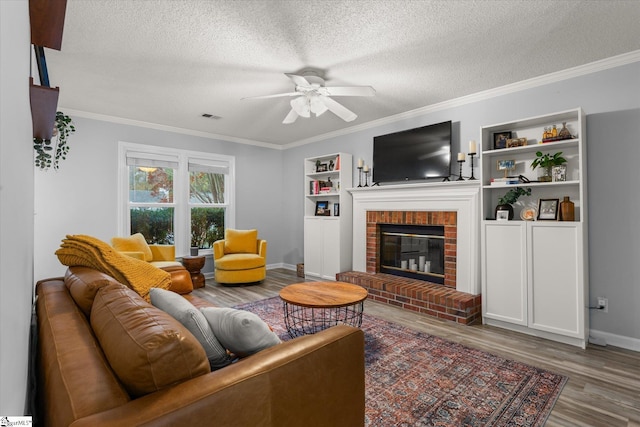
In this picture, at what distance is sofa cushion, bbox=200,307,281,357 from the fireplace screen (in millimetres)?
3346

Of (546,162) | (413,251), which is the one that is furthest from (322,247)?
(546,162)

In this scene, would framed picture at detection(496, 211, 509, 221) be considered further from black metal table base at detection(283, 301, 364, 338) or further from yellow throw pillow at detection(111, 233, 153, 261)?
yellow throw pillow at detection(111, 233, 153, 261)

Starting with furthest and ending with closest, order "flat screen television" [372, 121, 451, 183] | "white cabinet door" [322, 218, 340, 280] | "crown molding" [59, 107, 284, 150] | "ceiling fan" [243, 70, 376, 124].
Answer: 1. "white cabinet door" [322, 218, 340, 280]
2. "crown molding" [59, 107, 284, 150]
3. "flat screen television" [372, 121, 451, 183]
4. "ceiling fan" [243, 70, 376, 124]

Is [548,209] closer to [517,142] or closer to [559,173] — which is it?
[559,173]

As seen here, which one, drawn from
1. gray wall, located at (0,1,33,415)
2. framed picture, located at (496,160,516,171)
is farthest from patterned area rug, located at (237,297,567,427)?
framed picture, located at (496,160,516,171)

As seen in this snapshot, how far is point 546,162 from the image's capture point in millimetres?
3131

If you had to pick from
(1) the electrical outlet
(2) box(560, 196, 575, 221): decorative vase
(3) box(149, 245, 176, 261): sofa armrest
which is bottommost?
(1) the electrical outlet

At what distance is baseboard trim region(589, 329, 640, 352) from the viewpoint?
111 inches

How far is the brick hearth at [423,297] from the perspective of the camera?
11.4 feet

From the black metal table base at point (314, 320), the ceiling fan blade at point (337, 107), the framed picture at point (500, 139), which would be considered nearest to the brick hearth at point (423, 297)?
the black metal table base at point (314, 320)

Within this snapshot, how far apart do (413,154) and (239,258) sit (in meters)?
2.94

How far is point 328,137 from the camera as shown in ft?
18.9

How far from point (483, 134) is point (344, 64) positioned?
172 centimetres

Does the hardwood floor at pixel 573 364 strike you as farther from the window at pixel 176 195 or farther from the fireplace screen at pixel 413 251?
the window at pixel 176 195
